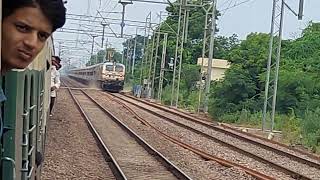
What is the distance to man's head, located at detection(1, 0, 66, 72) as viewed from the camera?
211cm

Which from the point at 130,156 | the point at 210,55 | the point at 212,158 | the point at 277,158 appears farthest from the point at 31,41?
the point at 210,55

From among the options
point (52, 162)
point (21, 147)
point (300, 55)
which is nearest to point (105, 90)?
point (300, 55)

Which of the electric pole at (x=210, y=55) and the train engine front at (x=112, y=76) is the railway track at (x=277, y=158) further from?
the train engine front at (x=112, y=76)

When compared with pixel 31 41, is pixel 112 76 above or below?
below

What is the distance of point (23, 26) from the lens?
213cm

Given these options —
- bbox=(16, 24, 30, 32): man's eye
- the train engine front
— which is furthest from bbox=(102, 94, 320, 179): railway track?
the train engine front

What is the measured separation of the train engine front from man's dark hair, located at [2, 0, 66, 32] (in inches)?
1907

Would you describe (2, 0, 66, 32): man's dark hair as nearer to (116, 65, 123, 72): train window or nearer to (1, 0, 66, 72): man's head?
(1, 0, 66, 72): man's head

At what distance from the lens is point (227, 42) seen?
2657 inches

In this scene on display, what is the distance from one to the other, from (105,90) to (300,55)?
21740 mm

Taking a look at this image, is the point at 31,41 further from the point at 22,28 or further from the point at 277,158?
the point at 277,158

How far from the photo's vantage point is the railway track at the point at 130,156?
11800mm

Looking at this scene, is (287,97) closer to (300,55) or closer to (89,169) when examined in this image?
(300,55)

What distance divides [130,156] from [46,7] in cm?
1228
